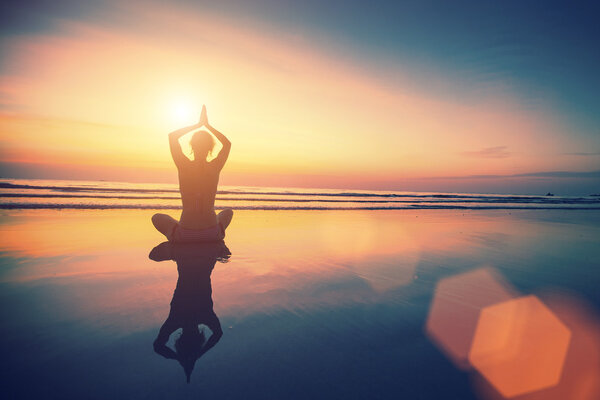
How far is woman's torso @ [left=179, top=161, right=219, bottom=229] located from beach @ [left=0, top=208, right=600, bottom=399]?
1.03 m

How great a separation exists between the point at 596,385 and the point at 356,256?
4331 millimetres

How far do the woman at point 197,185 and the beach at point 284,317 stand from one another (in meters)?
0.75

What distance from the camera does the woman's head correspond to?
221 inches

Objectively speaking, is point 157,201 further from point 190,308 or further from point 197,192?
point 190,308

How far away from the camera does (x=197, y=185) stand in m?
5.77

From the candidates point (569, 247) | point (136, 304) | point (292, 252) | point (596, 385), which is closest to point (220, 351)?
point (136, 304)

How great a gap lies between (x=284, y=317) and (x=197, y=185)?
341cm

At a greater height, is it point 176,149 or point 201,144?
point 201,144

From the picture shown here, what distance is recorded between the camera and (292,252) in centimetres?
672

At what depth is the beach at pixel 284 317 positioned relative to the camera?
2234mm

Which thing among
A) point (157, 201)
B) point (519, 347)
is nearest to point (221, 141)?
point (519, 347)

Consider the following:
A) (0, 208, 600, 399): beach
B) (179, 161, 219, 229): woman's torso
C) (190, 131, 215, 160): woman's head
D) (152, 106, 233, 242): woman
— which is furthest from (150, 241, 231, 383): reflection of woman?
(190, 131, 215, 160): woman's head

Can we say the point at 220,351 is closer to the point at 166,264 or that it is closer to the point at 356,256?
the point at 166,264

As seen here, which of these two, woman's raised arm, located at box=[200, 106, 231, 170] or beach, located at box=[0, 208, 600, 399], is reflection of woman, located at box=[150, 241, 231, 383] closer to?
beach, located at box=[0, 208, 600, 399]
